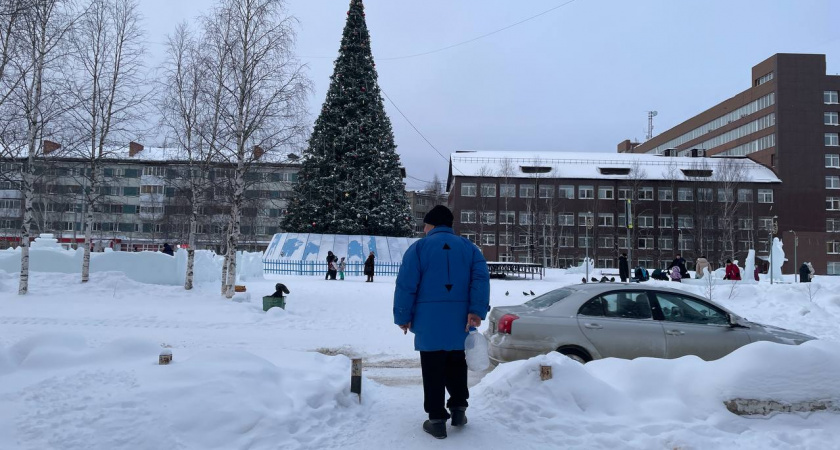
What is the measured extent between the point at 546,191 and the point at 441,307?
68027 mm

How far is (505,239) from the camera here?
70.6 meters

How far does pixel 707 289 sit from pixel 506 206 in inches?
2011

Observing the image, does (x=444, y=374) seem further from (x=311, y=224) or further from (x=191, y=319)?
(x=311, y=224)

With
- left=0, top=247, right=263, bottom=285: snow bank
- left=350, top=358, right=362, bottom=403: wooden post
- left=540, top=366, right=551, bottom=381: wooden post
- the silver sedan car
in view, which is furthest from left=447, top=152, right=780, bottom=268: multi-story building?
left=540, top=366, right=551, bottom=381: wooden post

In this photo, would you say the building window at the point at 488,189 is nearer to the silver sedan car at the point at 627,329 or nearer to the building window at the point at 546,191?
the building window at the point at 546,191

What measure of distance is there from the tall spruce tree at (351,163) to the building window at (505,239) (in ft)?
120

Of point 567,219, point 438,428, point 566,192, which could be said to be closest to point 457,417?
point 438,428

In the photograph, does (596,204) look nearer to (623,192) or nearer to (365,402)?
(623,192)

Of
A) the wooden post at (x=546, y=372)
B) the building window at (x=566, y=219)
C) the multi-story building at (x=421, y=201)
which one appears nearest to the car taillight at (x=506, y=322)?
the wooden post at (x=546, y=372)

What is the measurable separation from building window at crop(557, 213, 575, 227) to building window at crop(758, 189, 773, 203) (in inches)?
907

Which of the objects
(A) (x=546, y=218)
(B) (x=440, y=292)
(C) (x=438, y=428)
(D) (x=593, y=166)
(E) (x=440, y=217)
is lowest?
(C) (x=438, y=428)

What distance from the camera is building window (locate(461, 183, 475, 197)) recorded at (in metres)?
70.7

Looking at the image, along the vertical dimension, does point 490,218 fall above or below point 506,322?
above

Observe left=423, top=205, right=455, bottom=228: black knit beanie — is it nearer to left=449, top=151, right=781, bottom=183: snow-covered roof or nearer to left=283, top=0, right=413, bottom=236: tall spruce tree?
left=283, top=0, right=413, bottom=236: tall spruce tree
